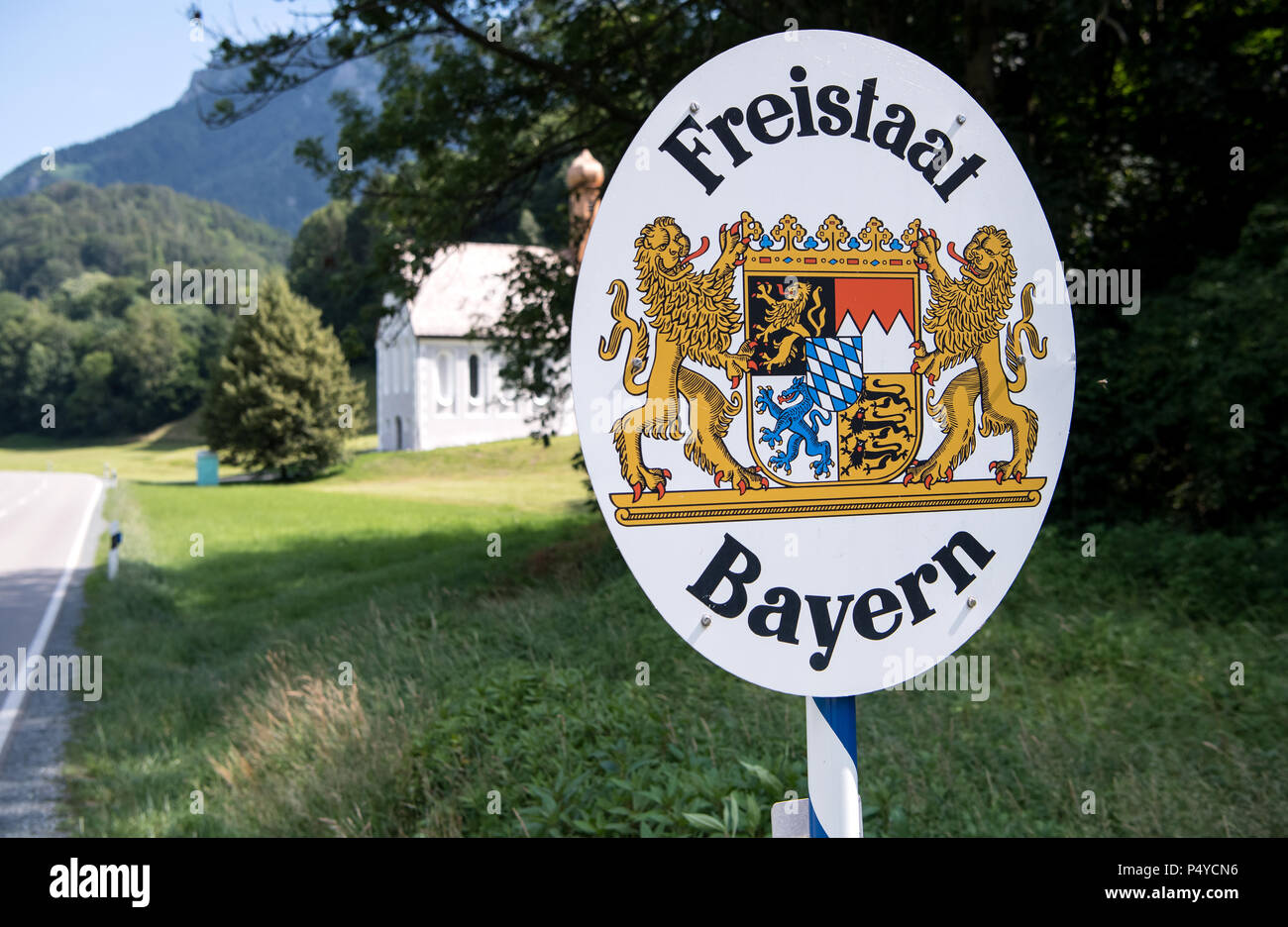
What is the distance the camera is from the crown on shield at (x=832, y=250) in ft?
5.99

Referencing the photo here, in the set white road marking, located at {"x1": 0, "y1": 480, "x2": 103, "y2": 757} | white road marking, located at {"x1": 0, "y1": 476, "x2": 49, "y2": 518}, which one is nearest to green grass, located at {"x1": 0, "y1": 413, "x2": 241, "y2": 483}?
white road marking, located at {"x1": 0, "y1": 476, "x2": 49, "y2": 518}

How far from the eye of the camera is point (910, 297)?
1869 mm

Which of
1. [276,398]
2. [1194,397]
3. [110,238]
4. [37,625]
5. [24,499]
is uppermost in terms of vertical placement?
[110,238]

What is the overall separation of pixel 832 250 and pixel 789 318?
16 centimetres

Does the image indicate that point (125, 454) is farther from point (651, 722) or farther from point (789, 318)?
point (789, 318)

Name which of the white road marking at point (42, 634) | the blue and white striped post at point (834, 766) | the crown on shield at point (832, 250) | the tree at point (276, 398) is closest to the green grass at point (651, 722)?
the white road marking at point (42, 634)

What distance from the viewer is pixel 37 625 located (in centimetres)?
1239

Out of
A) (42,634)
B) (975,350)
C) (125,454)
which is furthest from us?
(125,454)

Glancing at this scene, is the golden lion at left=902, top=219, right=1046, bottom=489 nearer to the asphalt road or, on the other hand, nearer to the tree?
the asphalt road

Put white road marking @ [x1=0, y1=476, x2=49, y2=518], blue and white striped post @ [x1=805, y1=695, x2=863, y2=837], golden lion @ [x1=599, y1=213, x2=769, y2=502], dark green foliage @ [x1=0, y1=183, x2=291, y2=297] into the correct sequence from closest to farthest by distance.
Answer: golden lion @ [x1=599, y1=213, x2=769, y2=502] → blue and white striped post @ [x1=805, y1=695, x2=863, y2=837] → white road marking @ [x1=0, y1=476, x2=49, y2=518] → dark green foliage @ [x1=0, y1=183, x2=291, y2=297]

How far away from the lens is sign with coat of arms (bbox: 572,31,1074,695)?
70.0 inches

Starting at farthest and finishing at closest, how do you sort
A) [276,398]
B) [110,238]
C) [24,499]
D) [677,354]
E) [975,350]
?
[110,238]
[276,398]
[24,499]
[975,350]
[677,354]

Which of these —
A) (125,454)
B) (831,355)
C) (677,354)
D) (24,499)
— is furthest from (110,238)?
(831,355)
